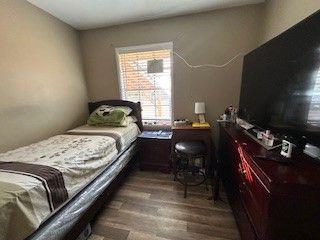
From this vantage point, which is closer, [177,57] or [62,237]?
[62,237]

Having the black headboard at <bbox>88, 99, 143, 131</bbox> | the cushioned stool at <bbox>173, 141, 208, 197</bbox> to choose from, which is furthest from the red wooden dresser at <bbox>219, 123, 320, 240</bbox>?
the black headboard at <bbox>88, 99, 143, 131</bbox>

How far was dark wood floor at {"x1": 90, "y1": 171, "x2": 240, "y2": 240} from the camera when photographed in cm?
155

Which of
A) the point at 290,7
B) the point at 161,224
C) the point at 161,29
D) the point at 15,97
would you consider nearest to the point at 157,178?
the point at 161,224

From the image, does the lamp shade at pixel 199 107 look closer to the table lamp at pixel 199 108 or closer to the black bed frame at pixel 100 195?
the table lamp at pixel 199 108

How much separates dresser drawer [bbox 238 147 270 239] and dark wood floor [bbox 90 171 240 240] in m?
0.55

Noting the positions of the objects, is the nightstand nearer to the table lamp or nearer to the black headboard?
the black headboard

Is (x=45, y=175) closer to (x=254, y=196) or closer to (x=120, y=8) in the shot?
(x=254, y=196)

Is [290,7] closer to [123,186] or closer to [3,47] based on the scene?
[123,186]

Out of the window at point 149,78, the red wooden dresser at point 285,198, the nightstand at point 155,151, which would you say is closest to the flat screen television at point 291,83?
the red wooden dresser at point 285,198

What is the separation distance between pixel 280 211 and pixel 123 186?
1.91 metres

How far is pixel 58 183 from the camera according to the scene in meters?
1.25

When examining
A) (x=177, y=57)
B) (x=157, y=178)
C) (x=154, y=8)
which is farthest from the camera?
(x=177, y=57)

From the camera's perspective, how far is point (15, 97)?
196 cm

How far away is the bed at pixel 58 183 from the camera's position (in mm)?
987
